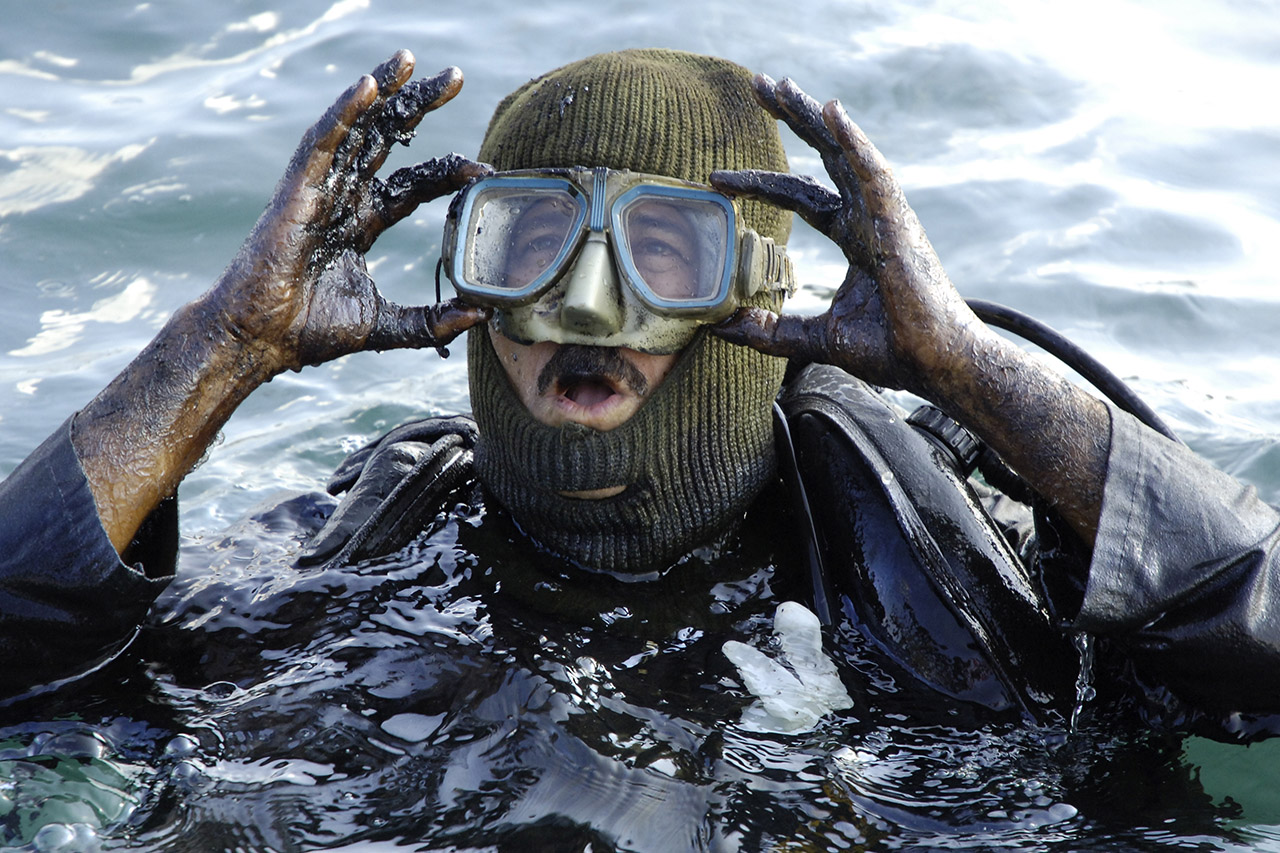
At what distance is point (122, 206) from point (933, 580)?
15.1ft

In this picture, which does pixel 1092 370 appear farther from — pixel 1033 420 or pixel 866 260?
pixel 866 260

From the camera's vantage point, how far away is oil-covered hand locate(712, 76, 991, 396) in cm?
253

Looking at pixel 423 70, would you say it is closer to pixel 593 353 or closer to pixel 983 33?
pixel 983 33

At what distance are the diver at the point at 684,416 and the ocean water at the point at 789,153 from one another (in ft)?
3.03

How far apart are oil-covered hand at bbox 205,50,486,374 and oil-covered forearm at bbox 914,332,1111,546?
1.03 meters

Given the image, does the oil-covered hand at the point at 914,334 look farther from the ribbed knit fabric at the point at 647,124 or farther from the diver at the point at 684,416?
the ribbed knit fabric at the point at 647,124

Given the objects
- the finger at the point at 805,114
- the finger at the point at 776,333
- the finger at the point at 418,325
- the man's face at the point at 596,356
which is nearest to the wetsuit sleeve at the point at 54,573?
the finger at the point at 418,325

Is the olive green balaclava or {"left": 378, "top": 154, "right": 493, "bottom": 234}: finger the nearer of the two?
{"left": 378, "top": 154, "right": 493, "bottom": 234}: finger

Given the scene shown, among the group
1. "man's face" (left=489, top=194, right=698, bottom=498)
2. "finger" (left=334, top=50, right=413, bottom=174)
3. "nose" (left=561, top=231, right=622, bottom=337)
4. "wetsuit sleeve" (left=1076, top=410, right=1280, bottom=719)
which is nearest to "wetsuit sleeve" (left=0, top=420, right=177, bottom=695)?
"finger" (left=334, top=50, right=413, bottom=174)

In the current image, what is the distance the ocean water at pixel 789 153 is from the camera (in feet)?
17.5

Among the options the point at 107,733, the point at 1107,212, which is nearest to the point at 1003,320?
the point at 107,733

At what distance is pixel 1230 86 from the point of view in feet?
23.7

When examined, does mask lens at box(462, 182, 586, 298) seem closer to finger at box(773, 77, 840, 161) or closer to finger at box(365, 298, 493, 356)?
finger at box(365, 298, 493, 356)

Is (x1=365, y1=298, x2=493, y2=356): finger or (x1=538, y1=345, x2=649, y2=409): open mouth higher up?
(x1=365, y1=298, x2=493, y2=356): finger
